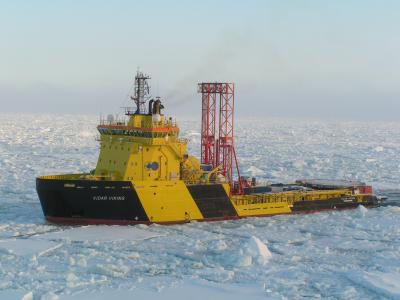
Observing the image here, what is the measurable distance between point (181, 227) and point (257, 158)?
18.6 metres

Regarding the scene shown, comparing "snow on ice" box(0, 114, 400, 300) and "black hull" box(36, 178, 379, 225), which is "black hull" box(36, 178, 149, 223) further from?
"snow on ice" box(0, 114, 400, 300)

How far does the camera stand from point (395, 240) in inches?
586

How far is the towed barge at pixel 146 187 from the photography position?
52.2ft

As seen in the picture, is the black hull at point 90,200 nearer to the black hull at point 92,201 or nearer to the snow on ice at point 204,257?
the black hull at point 92,201

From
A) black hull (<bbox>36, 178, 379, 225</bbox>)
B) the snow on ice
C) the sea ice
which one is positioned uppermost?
black hull (<bbox>36, 178, 379, 225</bbox>)

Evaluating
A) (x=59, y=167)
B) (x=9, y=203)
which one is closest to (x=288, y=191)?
(x=9, y=203)

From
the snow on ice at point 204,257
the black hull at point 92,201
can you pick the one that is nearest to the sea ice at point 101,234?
the snow on ice at point 204,257

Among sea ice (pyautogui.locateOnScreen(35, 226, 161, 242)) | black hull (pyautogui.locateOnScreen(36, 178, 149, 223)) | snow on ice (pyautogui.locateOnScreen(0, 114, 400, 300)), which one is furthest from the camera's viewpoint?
black hull (pyautogui.locateOnScreen(36, 178, 149, 223))

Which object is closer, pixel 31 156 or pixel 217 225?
pixel 217 225

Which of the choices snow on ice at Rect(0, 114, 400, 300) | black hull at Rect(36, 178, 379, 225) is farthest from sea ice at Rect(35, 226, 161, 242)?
black hull at Rect(36, 178, 379, 225)

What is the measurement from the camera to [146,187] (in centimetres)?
1608

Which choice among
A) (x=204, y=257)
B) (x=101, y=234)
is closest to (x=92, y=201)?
(x=101, y=234)

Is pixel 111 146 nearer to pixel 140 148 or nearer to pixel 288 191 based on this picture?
pixel 140 148

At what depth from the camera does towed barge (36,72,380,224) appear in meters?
15.9
